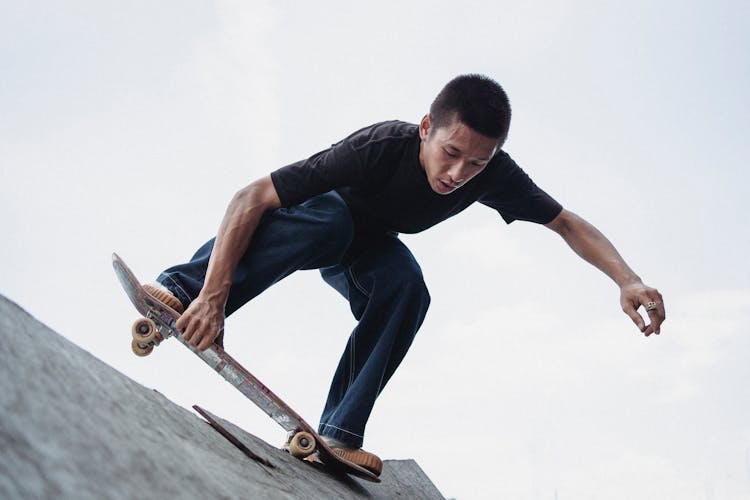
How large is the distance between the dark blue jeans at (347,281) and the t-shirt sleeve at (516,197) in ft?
1.97

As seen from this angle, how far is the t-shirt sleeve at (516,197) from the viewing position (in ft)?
12.6

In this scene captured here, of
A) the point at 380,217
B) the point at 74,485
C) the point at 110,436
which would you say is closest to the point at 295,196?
the point at 380,217

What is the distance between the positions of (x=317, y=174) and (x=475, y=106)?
2.77 feet

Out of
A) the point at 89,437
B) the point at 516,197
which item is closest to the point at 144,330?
the point at 89,437

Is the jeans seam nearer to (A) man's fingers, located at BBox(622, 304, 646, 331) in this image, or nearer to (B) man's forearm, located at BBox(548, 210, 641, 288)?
(B) man's forearm, located at BBox(548, 210, 641, 288)

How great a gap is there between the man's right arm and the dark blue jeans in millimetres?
149

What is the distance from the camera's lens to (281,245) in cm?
338

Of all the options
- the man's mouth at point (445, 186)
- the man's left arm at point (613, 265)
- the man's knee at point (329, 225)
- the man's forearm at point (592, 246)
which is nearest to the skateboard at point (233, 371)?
the man's knee at point (329, 225)

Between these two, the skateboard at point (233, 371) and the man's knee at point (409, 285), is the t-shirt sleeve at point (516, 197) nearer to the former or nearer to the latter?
the man's knee at point (409, 285)

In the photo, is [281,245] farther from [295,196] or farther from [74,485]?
[74,485]

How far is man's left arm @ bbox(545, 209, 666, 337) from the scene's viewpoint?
358 cm

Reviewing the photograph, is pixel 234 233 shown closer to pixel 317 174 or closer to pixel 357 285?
pixel 317 174

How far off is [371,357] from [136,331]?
1117 mm

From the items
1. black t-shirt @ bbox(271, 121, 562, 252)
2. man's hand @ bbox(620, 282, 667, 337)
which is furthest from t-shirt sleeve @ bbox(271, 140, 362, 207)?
man's hand @ bbox(620, 282, 667, 337)
